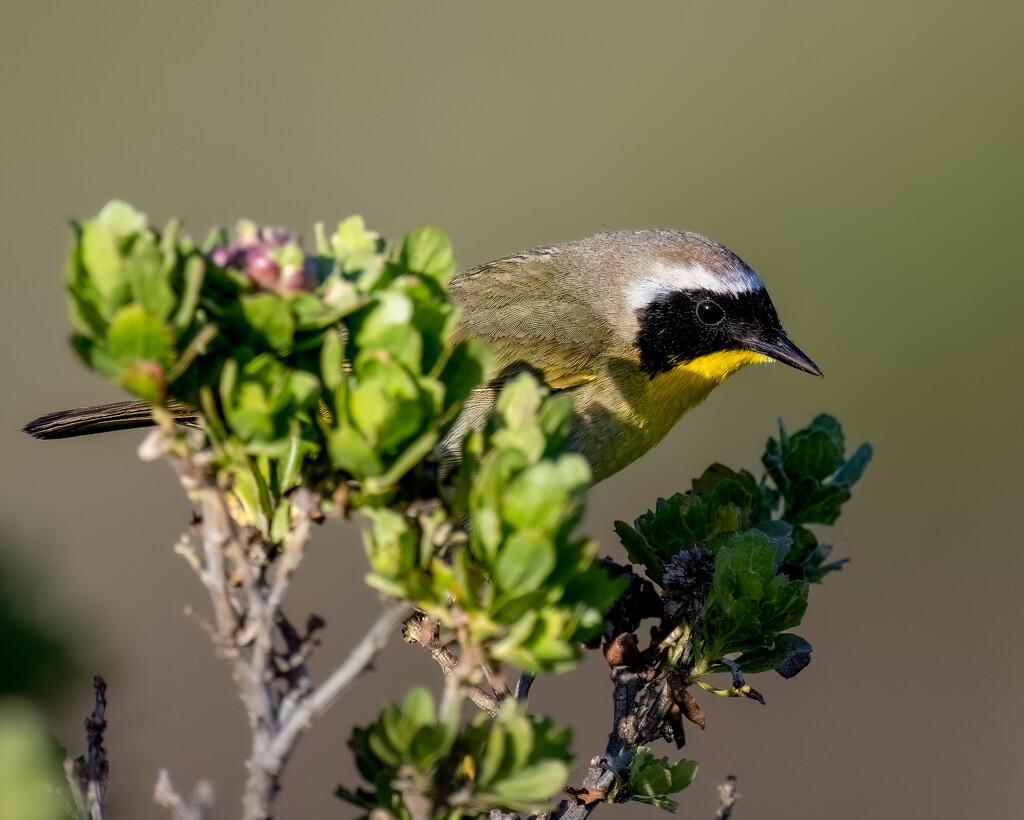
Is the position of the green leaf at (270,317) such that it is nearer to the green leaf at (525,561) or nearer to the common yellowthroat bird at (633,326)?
the green leaf at (525,561)

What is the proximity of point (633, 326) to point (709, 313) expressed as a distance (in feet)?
0.85

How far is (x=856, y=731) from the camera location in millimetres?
6527

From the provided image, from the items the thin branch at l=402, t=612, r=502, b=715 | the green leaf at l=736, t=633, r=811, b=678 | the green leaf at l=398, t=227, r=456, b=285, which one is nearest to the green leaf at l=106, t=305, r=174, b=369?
the green leaf at l=398, t=227, r=456, b=285

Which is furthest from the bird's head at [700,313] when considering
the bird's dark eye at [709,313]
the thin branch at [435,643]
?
the thin branch at [435,643]

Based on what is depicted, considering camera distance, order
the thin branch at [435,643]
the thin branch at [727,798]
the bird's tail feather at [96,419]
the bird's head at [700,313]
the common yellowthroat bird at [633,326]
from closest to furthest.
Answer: the thin branch at [727,798]
the thin branch at [435,643]
the bird's tail feather at [96,419]
the common yellowthroat bird at [633,326]
the bird's head at [700,313]

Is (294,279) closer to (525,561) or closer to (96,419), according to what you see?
(525,561)

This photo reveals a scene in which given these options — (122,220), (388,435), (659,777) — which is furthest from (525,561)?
(659,777)

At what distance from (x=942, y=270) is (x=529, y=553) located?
32.1 feet

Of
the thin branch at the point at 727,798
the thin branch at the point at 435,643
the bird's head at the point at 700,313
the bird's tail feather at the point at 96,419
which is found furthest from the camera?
the bird's head at the point at 700,313

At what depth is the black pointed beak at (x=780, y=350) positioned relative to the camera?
371cm

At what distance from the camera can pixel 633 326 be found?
383 centimetres

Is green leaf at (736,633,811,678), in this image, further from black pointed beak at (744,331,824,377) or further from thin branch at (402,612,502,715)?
black pointed beak at (744,331,824,377)

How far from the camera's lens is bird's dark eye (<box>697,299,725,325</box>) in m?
3.72

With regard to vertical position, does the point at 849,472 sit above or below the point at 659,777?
above
